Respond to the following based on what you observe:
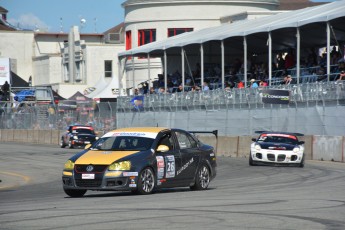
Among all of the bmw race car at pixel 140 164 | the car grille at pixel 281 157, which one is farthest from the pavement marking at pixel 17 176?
the car grille at pixel 281 157

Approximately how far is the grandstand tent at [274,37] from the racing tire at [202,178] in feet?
54.6

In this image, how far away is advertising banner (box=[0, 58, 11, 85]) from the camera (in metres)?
73.4

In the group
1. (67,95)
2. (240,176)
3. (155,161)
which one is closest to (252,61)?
(240,176)

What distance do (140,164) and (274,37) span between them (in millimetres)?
28961

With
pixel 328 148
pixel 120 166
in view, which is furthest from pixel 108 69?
pixel 120 166

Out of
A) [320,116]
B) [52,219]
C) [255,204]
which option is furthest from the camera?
[320,116]

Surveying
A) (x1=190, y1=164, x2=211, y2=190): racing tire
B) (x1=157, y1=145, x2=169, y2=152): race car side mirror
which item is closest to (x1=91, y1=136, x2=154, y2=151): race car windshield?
(x1=157, y1=145, x2=169, y2=152): race car side mirror

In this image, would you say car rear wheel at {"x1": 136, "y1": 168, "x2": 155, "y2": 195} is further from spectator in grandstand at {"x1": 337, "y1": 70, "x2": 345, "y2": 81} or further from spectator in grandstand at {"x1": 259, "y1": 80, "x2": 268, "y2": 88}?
spectator in grandstand at {"x1": 259, "y1": 80, "x2": 268, "y2": 88}

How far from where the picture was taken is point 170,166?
19.1 m

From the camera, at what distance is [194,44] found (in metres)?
49.3

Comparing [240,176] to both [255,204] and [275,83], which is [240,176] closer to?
[255,204]

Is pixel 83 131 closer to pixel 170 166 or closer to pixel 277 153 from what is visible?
pixel 277 153

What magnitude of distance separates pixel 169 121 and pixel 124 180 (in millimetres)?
31442

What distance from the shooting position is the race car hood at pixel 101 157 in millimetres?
18203
